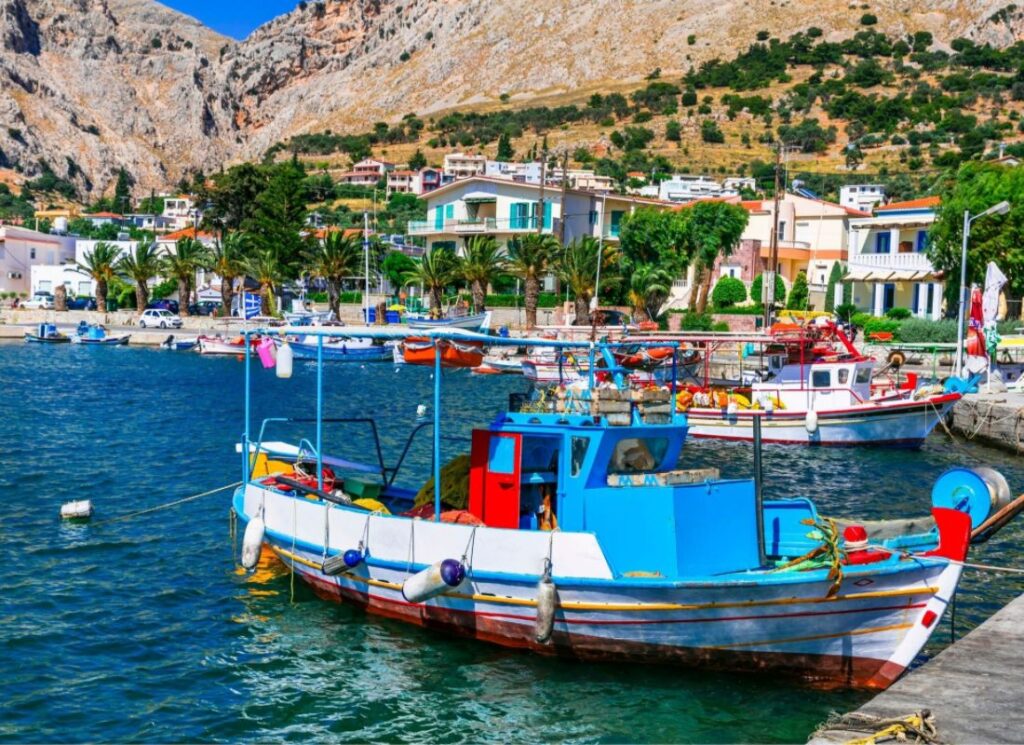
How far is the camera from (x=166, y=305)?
9525 centimetres

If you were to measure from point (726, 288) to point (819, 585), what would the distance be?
57984 millimetres

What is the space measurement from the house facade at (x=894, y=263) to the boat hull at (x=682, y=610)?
166 feet

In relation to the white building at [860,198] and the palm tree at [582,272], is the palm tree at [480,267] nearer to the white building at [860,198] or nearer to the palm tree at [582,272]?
the palm tree at [582,272]

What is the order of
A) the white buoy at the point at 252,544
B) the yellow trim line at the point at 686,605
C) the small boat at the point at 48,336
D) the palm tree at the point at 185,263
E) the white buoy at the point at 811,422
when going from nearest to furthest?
the yellow trim line at the point at 686,605 < the white buoy at the point at 252,544 < the white buoy at the point at 811,422 < the small boat at the point at 48,336 < the palm tree at the point at 185,263

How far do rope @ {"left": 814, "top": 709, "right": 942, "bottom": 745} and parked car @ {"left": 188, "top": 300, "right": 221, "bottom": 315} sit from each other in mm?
84767

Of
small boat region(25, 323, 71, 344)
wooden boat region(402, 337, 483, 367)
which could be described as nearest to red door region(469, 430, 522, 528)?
wooden boat region(402, 337, 483, 367)

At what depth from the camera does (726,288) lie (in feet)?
233

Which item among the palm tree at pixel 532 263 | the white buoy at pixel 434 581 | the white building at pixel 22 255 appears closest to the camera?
the white buoy at pixel 434 581

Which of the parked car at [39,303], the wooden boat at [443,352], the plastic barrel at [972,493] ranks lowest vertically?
the plastic barrel at [972,493]

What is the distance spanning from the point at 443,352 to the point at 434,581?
3601 millimetres

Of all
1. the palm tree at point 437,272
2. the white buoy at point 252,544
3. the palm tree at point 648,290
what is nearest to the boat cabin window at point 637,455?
the white buoy at point 252,544


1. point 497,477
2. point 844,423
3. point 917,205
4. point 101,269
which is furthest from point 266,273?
point 497,477

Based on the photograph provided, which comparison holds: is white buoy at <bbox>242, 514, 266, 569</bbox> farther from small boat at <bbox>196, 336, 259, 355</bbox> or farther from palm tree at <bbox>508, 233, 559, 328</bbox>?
small boat at <bbox>196, 336, 259, 355</bbox>

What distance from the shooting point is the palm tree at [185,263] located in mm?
87062
